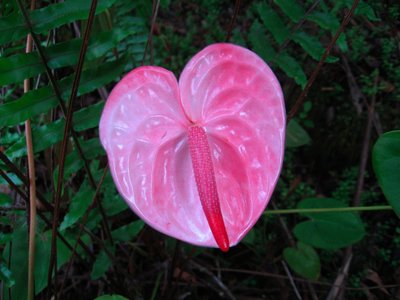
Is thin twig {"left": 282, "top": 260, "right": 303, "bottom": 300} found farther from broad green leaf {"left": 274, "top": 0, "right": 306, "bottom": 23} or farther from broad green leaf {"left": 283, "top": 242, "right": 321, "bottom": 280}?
broad green leaf {"left": 274, "top": 0, "right": 306, "bottom": 23}

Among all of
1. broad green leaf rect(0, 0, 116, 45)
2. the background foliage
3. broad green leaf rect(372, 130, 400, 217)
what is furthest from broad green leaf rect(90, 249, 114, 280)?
broad green leaf rect(372, 130, 400, 217)

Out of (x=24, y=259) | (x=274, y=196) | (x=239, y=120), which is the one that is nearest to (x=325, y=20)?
(x=239, y=120)

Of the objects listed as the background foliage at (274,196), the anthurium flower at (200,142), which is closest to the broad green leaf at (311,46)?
the background foliage at (274,196)

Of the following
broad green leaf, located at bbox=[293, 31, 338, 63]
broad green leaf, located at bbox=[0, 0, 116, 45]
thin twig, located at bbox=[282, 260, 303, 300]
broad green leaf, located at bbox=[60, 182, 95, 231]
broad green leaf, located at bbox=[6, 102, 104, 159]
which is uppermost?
broad green leaf, located at bbox=[0, 0, 116, 45]

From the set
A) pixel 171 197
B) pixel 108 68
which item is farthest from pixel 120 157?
pixel 108 68

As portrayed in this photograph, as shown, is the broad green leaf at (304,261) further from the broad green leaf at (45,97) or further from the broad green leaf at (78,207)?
the broad green leaf at (45,97)

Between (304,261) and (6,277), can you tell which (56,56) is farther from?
(304,261)

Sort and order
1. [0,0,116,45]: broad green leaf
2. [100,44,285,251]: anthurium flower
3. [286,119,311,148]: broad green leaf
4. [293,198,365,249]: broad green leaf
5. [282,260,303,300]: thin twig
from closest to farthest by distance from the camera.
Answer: [100,44,285,251]: anthurium flower < [0,0,116,45]: broad green leaf < [293,198,365,249]: broad green leaf < [282,260,303,300]: thin twig < [286,119,311,148]: broad green leaf
